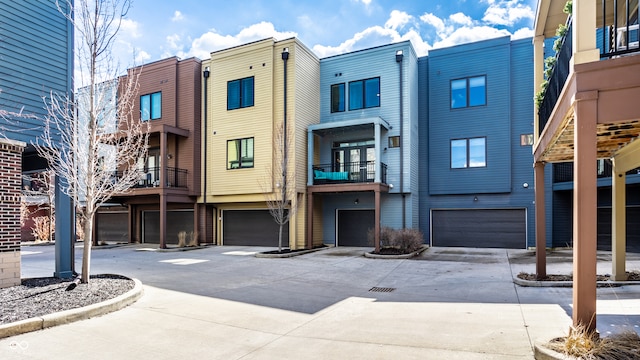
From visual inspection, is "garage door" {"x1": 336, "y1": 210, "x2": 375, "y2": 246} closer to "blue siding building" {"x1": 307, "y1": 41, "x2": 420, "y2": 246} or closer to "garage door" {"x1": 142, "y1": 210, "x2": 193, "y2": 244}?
"blue siding building" {"x1": 307, "y1": 41, "x2": 420, "y2": 246}

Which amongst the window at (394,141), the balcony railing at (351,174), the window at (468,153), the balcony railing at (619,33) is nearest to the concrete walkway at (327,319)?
the balcony railing at (619,33)

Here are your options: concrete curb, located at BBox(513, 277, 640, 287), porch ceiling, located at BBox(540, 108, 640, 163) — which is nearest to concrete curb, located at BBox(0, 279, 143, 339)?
porch ceiling, located at BBox(540, 108, 640, 163)

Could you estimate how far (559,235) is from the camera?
1669 cm

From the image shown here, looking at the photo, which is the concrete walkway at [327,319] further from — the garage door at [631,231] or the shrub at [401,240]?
the garage door at [631,231]

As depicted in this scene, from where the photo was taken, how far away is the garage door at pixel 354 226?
18.7 m

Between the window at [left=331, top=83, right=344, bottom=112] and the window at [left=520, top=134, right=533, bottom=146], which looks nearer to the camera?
the window at [left=520, top=134, right=533, bottom=146]

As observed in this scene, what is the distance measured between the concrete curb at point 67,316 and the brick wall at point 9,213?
2.93 m

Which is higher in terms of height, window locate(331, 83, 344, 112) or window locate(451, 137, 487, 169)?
window locate(331, 83, 344, 112)

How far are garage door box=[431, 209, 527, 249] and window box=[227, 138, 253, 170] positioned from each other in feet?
31.1

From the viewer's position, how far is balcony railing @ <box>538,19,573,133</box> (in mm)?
5801

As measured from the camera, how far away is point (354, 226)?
19.0 m

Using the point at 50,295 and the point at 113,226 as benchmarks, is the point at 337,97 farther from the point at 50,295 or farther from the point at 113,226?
the point at 113,226

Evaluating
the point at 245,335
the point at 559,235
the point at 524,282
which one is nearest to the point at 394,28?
the point at 559,235

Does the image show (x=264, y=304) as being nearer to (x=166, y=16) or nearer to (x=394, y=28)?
(x=166, y=16)
